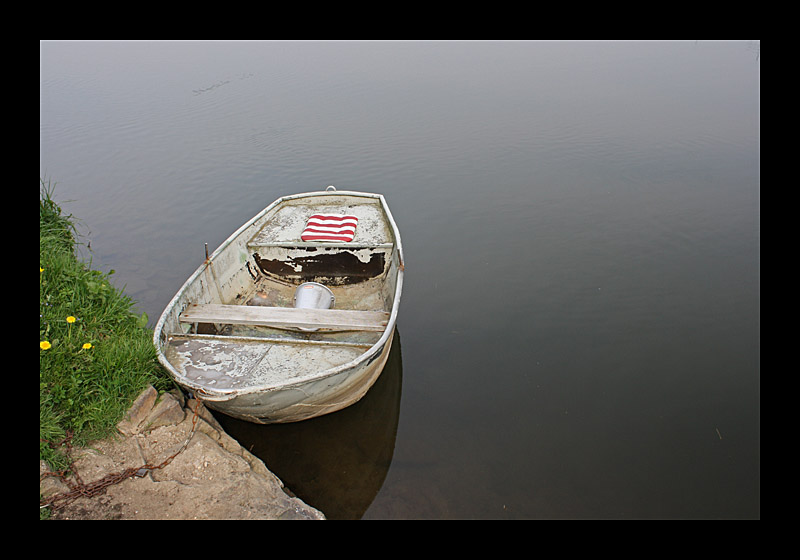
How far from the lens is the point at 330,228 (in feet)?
23.1

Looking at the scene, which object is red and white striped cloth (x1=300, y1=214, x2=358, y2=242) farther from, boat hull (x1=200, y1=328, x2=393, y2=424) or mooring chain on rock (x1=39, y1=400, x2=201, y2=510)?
mooring chain on rock (x1=39, y1=400, x2=201, y2=510)

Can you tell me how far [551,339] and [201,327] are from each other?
13.2ft

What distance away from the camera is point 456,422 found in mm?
5383

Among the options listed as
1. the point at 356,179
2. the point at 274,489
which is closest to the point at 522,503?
the point at 274,489

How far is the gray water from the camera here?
191 inches

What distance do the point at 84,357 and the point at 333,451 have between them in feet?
7.55

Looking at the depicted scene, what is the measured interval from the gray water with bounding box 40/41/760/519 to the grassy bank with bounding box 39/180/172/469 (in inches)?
47.9

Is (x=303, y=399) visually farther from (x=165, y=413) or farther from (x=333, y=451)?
(x=165, y=413)

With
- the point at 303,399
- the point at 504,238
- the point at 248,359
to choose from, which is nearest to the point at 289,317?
the point at 248,359

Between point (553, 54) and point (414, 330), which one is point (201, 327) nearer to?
point (414, 330)

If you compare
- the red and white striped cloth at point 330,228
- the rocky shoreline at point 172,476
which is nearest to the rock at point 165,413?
the rocky shoreline at point 172,476

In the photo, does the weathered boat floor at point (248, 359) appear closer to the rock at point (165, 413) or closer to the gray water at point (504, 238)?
the rock at point (165, 413)

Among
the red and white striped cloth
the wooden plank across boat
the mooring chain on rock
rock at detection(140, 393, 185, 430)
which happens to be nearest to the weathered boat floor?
the wooden plank across boat

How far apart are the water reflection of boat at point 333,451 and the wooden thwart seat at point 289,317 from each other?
35.8 inches
